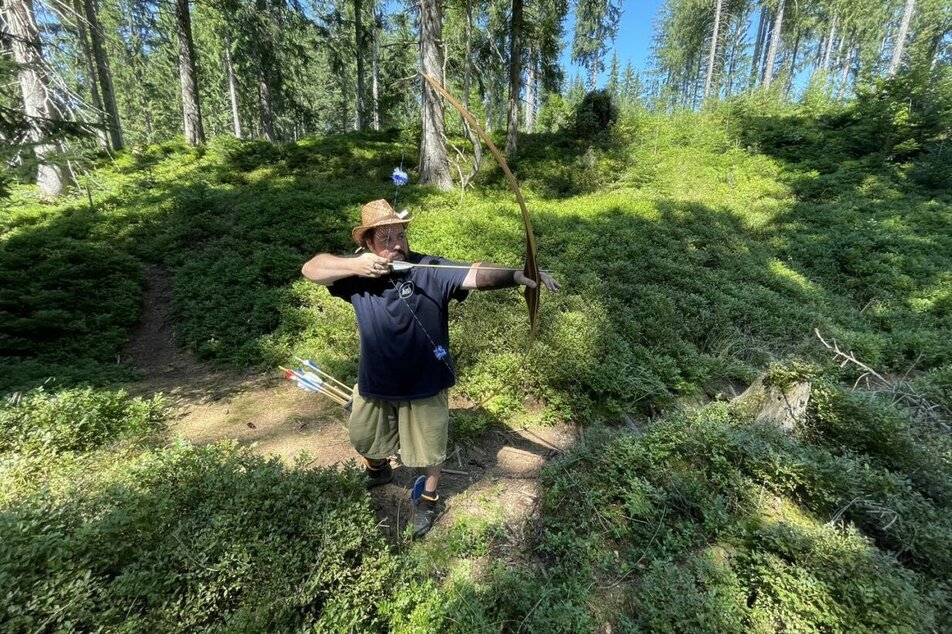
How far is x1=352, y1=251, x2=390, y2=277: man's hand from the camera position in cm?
238

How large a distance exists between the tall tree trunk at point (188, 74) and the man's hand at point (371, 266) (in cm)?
1505

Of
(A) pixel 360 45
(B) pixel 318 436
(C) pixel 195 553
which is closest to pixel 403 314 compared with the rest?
(C) pixel 195 553

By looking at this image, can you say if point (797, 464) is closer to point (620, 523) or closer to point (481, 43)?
point (620, 523)

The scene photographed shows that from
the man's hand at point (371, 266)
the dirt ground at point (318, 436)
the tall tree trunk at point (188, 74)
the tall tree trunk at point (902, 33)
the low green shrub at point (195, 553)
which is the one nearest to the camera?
the low green shrub at point (195, 553)

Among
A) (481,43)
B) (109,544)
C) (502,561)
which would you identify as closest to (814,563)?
(502,561)

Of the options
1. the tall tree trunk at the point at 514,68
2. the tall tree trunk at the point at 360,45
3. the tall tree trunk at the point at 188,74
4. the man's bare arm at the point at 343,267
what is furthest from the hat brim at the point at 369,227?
the tall tree trunk at the point at 360,45

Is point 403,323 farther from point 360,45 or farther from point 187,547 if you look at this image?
point 360,45

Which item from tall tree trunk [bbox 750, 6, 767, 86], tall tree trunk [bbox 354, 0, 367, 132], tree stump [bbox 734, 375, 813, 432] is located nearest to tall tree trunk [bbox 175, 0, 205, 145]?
tall tree trunk [bbox 354, 0, 367, 132]

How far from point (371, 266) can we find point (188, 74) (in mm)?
16003

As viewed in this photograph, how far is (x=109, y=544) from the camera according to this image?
80.9 inches

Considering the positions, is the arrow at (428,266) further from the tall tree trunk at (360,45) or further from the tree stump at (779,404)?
the tall tree trunk at (360,45)

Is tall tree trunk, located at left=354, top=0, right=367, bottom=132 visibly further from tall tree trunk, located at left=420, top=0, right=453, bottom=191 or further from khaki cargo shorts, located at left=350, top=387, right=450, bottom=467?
khaki cargo shorts, located at left=350, top=387, right=450, bottom=467

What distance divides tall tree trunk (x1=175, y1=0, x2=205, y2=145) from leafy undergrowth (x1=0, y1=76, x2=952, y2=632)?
3.29 m

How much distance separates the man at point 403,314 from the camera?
8.23 ft
